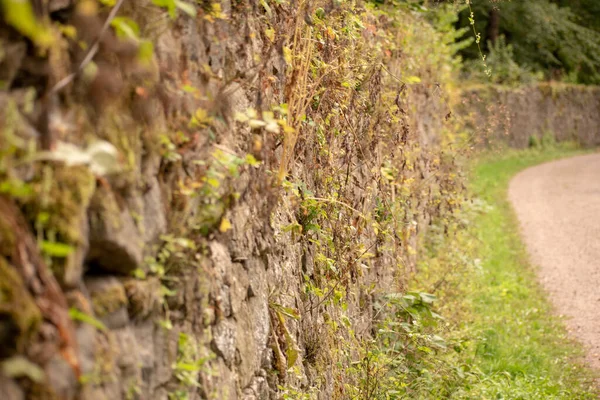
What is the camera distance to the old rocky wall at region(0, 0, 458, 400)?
1.66m

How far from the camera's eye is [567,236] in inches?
481

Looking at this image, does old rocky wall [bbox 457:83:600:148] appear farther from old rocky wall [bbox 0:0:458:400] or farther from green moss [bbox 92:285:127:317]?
green moss [bbox 92:285:127:317]

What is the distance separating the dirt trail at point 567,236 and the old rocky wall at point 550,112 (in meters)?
3.29

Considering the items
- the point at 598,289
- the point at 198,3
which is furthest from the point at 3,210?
the point at 598,289

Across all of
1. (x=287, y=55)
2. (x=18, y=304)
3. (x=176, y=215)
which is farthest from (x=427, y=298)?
(x=18, y=304)

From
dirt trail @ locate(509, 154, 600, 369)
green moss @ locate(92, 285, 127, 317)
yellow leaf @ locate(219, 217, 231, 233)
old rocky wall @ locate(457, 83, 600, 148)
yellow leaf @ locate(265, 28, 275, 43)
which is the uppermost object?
yellow leaf @ locate(265, 28, 275, 43)

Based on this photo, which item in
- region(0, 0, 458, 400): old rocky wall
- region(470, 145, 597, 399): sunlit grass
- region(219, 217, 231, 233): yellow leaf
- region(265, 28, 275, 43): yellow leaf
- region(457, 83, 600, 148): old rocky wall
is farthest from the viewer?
region(457, 83, 600, 148): old rocky wall

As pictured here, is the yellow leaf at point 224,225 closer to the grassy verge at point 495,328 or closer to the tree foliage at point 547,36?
the grassy verge at point 495,328

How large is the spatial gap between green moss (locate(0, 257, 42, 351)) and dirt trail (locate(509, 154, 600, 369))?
6.76 meters

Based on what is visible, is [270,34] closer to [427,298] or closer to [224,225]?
[224,225]

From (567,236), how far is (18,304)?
1184 cm

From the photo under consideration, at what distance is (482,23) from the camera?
2678 centimetres

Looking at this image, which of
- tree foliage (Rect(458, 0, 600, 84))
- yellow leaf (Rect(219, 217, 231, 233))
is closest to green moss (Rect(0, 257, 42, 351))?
yellow leaf (Rect(219, 217, 231, 233))

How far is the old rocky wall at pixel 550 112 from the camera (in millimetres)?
23156
